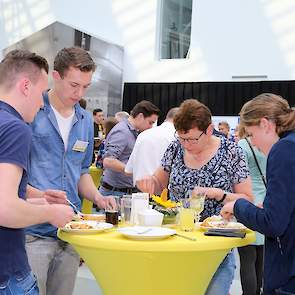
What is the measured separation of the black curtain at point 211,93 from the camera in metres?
9.80

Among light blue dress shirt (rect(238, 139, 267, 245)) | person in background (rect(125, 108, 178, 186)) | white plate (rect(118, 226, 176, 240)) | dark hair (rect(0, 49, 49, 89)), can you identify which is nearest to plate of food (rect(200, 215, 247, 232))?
white plate (rect(118, 226, 176, 240))

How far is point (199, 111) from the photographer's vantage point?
2.34 metres

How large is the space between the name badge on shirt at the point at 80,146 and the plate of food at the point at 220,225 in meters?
0.66

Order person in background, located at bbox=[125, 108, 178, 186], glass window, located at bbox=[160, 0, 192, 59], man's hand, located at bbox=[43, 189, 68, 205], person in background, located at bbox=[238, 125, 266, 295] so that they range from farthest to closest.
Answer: glass window, located at bbox=[160, 0, 192, 59], person in background, located at bbox=[125, 108, 178, 186], person in background, located at bbox=[238, 125, 266, 295], man's hand, located at bbox=[43, 189, 68, 205]

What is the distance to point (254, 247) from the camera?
3188 mm

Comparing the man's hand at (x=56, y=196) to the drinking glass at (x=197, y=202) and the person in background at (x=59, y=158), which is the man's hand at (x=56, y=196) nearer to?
the person in background at (x=59, y=158)

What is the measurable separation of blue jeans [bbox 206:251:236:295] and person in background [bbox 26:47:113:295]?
0.59m

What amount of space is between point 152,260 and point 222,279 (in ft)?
1.65

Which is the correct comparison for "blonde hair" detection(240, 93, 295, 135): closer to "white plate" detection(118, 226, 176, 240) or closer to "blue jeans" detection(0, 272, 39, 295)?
"white plate" detection(118, 226, 176, 240)

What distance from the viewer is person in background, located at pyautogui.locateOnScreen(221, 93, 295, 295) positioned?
1722mm

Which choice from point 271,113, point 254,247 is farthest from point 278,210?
point 254,247

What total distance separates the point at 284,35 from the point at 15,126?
30.4 ft

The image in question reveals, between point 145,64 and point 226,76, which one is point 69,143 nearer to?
point 226,76

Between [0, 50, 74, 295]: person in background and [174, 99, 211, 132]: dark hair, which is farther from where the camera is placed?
[174, 99, 211, 132]: dark hair
